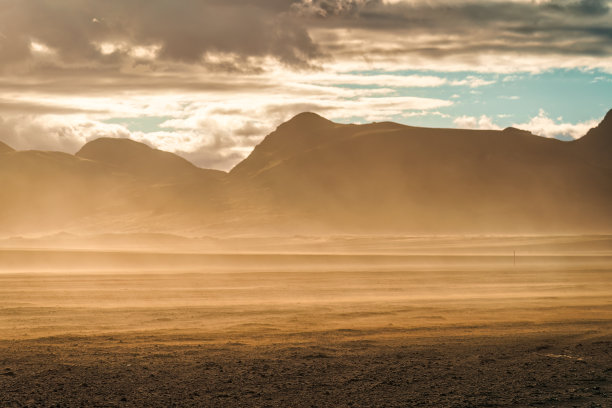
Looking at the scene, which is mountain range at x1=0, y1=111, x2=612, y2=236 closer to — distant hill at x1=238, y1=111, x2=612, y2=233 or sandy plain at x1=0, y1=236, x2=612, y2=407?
distant hill at x1=238, y1=111, x2=612, y2=233

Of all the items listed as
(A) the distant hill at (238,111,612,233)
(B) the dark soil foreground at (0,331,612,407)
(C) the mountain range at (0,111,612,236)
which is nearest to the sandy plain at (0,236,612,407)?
(B) the dark soil foreground at (0,331,612,407)

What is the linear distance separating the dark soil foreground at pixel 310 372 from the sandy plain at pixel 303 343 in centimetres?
4

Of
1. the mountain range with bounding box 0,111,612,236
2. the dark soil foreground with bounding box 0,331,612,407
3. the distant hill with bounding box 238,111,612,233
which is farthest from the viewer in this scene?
the distant hill with bounding box 238,111,612,233

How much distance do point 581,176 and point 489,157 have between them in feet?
80.0

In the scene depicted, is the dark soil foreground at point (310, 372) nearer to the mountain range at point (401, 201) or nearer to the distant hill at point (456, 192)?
the mountain range at point (401, 201)

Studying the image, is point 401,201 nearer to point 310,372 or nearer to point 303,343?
point 303,343

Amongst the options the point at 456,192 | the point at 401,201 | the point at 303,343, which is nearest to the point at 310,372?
the point at 303,343

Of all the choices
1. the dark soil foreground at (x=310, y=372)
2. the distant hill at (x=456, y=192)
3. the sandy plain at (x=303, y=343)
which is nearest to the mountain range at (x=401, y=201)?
the distant hill at (x=456, y=192)

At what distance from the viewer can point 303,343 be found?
17141 mm

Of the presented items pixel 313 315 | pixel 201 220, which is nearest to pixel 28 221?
pixel 201 220

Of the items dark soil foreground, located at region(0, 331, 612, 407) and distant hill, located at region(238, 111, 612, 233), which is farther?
distant hill, located at region(238, 111, 612, 233)

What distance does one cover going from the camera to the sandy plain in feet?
40.8

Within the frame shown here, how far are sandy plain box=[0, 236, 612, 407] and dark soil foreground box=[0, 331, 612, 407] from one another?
38 mm

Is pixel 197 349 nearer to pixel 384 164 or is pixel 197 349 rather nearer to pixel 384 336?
pixel 384 336
